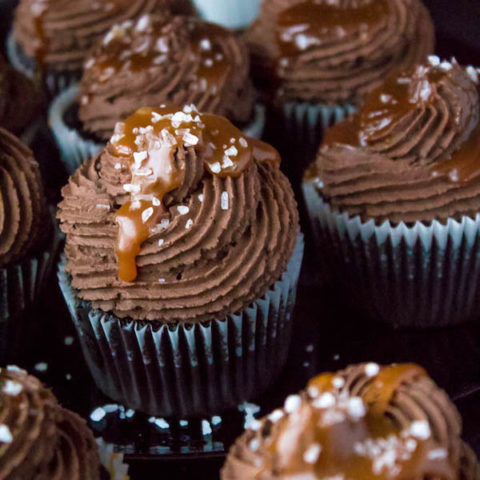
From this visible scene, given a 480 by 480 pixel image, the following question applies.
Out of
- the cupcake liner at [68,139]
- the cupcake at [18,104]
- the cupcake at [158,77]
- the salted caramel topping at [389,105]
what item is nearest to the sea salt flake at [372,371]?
the salted caramel topping at [389,105]

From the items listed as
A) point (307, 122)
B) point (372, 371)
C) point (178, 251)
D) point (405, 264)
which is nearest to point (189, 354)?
point (178, 251)

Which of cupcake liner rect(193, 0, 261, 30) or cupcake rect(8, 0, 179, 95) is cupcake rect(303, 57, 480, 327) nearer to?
cupcake rect(8, 0, 179, 95)

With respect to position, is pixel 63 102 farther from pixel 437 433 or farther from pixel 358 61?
pixel 437 433

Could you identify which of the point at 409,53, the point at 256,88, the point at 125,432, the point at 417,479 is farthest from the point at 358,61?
the point at 417,479

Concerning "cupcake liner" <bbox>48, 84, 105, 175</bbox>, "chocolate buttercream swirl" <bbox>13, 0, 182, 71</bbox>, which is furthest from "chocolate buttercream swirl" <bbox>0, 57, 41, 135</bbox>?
"chocolate buttercream swirl" <bbox>13, 0, 182, 71</bbox>

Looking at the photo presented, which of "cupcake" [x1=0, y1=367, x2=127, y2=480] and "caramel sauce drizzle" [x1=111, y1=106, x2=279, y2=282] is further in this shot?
"caramel sauce drizzle" [x1=111, y1=106, x2=279, y2=282]

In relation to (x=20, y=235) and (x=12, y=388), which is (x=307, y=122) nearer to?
(x=20, y=235)
